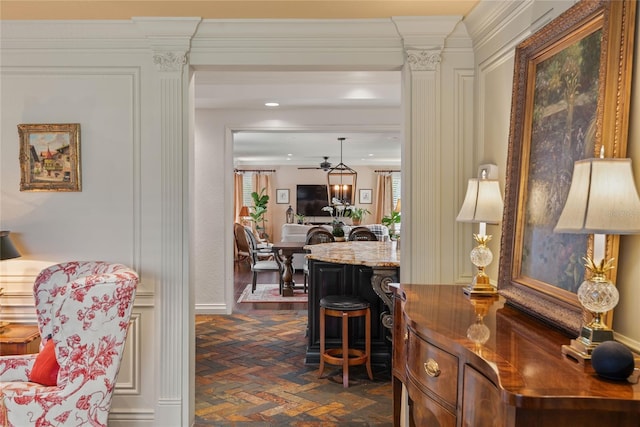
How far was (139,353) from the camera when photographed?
2.81 meters

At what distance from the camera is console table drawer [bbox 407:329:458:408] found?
1411 millimetres

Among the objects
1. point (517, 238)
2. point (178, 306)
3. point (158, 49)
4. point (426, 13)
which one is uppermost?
point (426, 13)

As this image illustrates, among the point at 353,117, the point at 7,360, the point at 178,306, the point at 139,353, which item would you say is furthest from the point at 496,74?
the point at 353,117

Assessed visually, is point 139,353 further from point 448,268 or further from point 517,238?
point 517,238

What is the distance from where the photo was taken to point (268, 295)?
6934 mm

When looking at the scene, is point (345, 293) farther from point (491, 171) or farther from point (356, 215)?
point (356, 215)

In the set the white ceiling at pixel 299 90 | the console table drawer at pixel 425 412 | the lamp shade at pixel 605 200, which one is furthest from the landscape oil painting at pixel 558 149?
the white ceiling at pixel 299 90

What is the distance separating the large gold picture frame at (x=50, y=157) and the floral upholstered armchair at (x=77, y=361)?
3.13ft

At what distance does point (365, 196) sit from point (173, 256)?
37.0ft

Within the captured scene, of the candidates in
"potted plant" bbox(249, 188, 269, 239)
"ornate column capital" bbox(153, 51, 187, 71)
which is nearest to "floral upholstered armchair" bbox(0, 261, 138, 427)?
"ornate column capital" bbox(153, 51, 187, 71)


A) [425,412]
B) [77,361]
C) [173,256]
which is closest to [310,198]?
[173,256]

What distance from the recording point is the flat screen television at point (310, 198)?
13680mm

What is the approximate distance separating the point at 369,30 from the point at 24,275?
2.47 meters

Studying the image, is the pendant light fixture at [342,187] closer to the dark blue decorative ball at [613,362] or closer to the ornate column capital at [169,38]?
the ornate column capital at [169,38]
